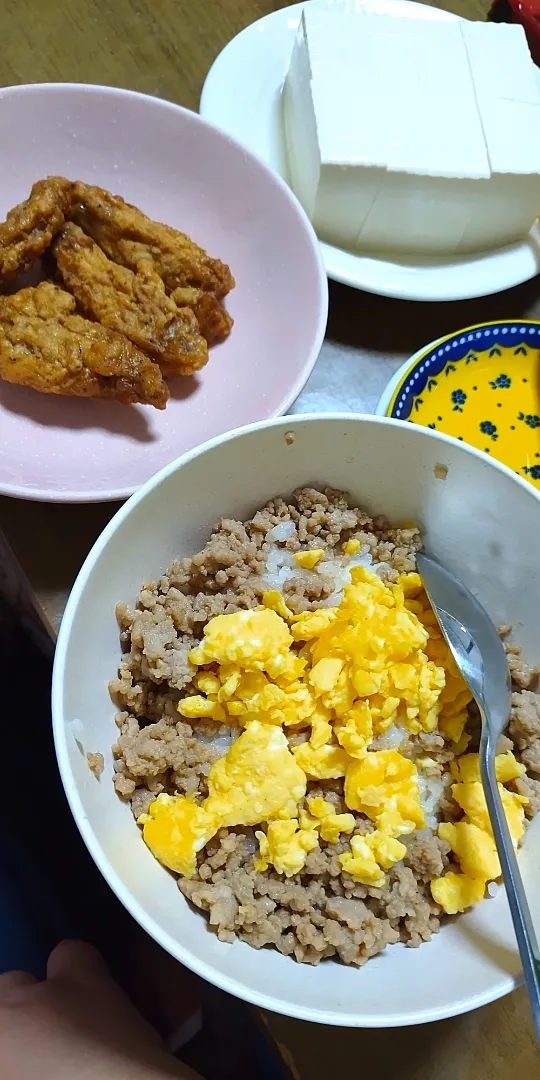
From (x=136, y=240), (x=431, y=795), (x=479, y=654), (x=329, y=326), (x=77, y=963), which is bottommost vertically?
(x=77, y=963)

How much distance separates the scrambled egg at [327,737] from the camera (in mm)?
700

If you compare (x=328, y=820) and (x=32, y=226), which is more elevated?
(x=32, y=226)

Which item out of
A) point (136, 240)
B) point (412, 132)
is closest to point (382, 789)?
point (136, 240)

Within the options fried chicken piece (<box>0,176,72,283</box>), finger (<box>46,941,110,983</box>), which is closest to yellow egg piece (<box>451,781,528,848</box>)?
finger (<box>46,941,110,983</box>)

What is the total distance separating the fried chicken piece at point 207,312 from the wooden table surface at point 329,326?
0.59ft

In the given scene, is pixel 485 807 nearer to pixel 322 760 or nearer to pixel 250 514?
pixel 322 760

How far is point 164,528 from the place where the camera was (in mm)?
744

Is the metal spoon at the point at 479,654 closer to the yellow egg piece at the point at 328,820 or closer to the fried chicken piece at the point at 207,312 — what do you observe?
the yellow egg piece at the point at 328,820

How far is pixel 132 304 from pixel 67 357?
0.12m

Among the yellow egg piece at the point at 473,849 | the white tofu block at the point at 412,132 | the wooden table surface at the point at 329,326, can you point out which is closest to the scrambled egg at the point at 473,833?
the yellow egg piece at the point at 473,849

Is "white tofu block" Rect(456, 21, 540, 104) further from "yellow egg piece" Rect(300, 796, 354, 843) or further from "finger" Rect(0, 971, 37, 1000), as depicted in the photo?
"finger" Rect(0, 971, 37, 1000)

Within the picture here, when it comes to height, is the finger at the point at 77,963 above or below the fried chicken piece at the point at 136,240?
below

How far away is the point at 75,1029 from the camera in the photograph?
94 cm

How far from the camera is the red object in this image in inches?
48.1
